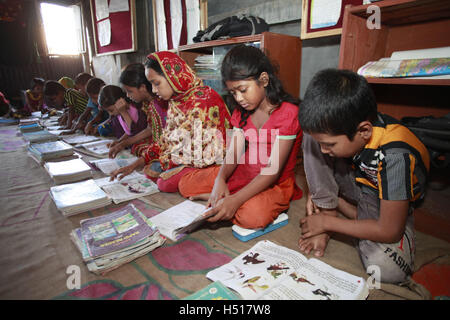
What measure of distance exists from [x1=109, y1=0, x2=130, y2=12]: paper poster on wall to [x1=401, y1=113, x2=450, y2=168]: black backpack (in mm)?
4178

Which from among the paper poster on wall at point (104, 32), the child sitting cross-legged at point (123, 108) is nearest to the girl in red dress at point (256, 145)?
the child sitting cross-legged at point (123, 108)

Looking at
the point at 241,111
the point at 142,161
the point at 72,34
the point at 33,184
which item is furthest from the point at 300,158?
the point at 72,34

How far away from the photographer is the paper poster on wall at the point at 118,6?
3.96 metres

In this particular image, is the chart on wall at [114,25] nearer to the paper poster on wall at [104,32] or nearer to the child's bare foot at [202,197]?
the paper poster on wall at [104,32]

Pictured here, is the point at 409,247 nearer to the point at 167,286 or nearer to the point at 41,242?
the point at 167,286

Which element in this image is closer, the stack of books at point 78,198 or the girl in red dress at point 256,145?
the girl in red dress at point 256,145

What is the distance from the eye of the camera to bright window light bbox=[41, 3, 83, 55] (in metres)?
5.69

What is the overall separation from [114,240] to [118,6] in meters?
4.27

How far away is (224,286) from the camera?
0.86 m

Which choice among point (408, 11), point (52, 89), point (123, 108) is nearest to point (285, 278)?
point (408, 11)

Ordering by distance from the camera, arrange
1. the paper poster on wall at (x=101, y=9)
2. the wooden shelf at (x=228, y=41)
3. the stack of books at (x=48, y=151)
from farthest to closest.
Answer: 1. the paper poster on wall at (x=101, y=9)
2. the stack of books at (x=48, y=151)
3. the wooden shelf at (x=228, y=41)

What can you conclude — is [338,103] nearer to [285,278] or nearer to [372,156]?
[372,156]

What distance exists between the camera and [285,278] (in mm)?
878

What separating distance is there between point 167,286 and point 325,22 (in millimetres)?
1792
